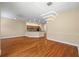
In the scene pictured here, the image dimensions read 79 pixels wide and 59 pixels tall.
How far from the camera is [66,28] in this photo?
1.81 metres

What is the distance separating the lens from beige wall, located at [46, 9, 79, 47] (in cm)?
178

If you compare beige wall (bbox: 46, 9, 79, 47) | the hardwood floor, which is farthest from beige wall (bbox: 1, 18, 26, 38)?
beige wall (bbox: 46, 9, 79, 47)

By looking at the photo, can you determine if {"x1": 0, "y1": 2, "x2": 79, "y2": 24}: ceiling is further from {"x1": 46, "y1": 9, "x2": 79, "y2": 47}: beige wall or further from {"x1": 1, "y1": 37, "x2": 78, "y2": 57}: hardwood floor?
{"x1": 1, "y1": 37, "x2": 78, "y2": 57}: hardwood floor

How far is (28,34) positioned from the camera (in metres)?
1.84

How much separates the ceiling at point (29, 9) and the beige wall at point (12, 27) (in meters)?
0.08

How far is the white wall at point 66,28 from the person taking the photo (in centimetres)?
178

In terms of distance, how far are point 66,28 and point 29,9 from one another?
641mm

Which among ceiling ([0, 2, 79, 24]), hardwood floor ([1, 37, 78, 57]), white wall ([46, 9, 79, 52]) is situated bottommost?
hardwood floor ([1, 37, 78, 57])

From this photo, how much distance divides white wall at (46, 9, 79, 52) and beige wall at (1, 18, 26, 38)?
40cm

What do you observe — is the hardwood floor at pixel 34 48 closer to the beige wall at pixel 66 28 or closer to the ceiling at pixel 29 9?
the beige wall at pixel 66 28

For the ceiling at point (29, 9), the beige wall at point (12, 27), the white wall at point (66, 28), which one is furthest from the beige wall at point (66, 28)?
the beige wall at point (12, 27)

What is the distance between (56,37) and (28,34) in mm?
434

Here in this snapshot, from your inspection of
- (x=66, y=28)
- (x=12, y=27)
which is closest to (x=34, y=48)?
(x=12, y=27)

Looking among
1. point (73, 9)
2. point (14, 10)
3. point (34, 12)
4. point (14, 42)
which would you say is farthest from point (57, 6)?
point (14, 42)
